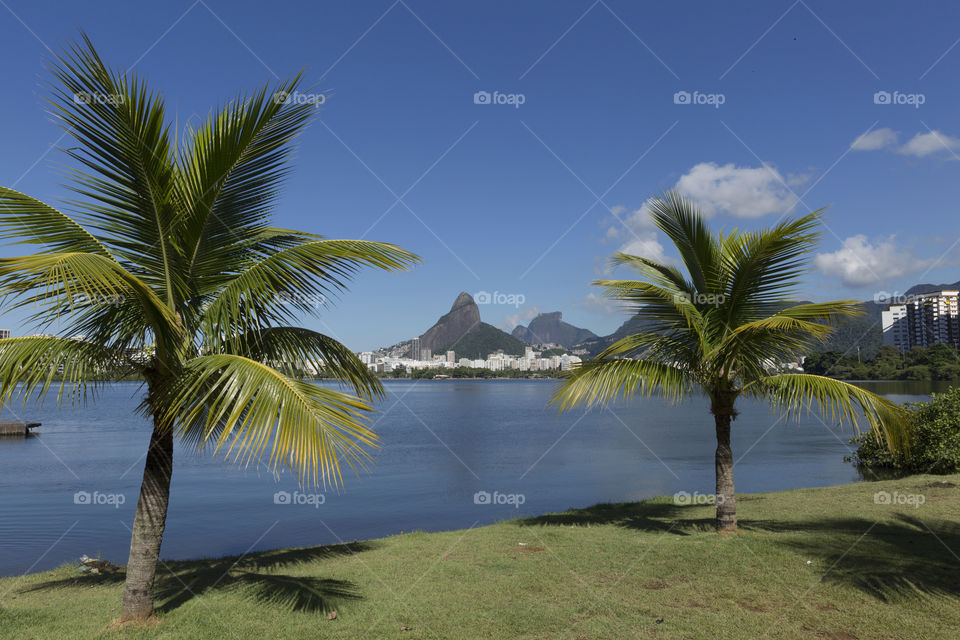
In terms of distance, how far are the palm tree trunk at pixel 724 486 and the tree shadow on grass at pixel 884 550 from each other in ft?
2.00

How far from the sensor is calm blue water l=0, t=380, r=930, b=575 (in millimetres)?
15508

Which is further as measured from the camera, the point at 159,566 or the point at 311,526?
the point at 311,526

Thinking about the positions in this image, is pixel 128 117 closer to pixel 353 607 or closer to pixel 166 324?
pixel 166 324

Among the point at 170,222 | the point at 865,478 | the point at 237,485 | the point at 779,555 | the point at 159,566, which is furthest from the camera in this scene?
the point at 237,485

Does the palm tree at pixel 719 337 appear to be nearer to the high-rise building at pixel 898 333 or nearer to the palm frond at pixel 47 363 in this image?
the palm frond at pixel 47 363

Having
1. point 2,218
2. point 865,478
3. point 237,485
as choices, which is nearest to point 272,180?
point 2,218

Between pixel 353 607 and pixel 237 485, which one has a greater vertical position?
pixel 353 607

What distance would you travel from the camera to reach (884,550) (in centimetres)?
823

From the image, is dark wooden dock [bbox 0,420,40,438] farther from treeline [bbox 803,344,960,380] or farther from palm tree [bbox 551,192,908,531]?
treeline [bbox 803,344,960,380]

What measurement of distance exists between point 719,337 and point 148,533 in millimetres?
8047

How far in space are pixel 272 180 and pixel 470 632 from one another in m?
4.94

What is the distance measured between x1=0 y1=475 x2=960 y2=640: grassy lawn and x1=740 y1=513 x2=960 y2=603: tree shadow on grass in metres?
0.03

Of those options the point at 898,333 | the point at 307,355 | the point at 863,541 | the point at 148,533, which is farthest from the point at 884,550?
the point at 898,333

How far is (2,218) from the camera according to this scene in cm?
570
